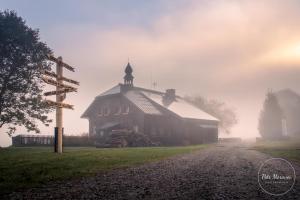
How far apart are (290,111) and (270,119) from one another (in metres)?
15.0

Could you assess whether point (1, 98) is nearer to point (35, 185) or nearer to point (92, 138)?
point (92, 138)

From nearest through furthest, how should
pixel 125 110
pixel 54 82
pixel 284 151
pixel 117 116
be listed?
pixel 54 82, pixel 284 151, pixel 125 110, pixel 117 116

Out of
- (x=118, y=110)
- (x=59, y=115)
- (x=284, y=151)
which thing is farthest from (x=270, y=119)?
(x=59, y=115)

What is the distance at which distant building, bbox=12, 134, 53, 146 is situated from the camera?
122 feet

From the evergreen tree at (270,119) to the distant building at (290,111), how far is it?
6.53 meters

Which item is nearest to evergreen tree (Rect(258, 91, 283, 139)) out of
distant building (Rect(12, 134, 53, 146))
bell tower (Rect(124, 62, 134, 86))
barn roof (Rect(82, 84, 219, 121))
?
barn roof (Rect(82, 84, 219, 121))

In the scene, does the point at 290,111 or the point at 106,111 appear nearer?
the point at 106,111

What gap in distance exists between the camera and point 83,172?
33.5ft

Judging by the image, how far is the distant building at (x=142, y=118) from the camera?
44531mm

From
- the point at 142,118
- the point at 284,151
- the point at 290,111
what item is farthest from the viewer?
the point at 290,111

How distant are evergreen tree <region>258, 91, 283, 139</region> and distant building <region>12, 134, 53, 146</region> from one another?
157ft

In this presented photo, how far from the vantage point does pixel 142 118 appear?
143 ft

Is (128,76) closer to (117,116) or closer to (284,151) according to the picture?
(117,116)

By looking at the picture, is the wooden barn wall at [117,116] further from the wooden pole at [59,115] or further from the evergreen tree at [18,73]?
the wooden pole at [59,115]
